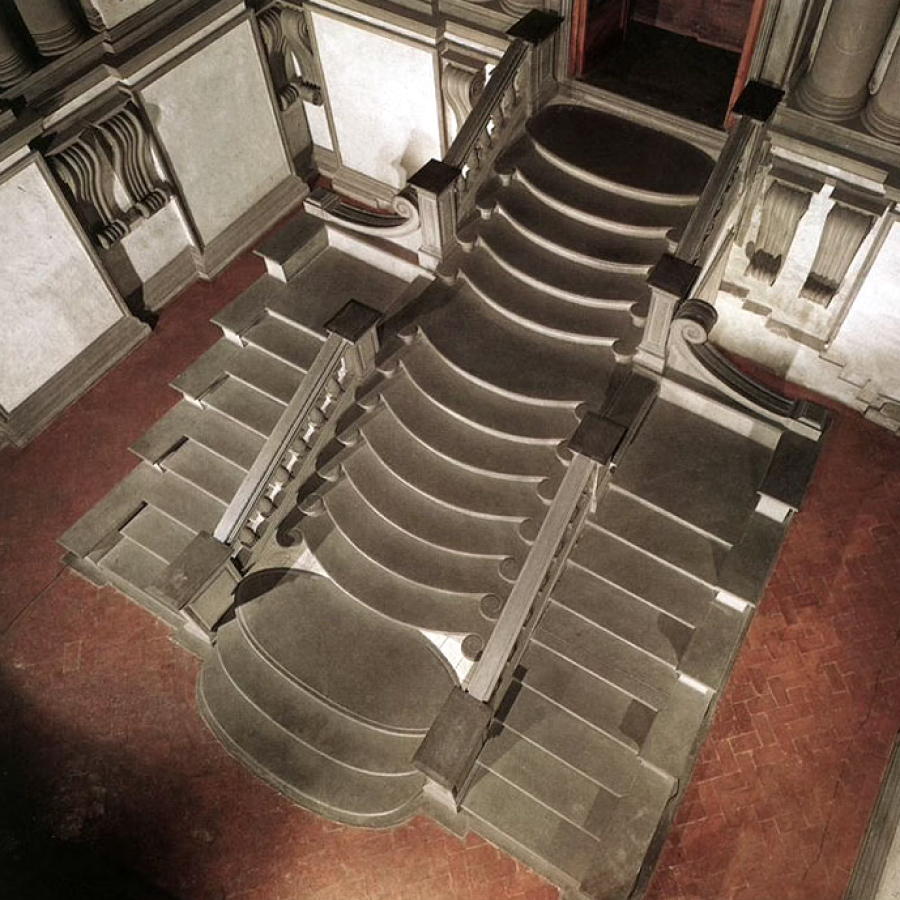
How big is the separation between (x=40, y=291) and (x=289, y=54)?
5.83 m

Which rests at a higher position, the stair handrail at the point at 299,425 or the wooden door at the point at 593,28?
the wooden door at the point at 593,28

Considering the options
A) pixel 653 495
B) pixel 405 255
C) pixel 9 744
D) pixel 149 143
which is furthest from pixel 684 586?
pixel 149 143

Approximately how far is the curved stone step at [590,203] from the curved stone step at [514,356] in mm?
1560

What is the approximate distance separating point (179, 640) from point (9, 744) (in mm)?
2221

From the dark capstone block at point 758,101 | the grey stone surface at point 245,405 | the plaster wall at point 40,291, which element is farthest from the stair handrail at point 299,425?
the dark capstone block at point 758,101

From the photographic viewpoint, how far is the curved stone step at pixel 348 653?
9.38 m

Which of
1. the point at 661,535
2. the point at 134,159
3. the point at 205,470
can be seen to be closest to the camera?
the point at 661,535

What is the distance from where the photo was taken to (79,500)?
1145cm

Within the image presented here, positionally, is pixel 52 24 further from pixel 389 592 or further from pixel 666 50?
pixel 389 592

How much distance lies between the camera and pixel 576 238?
33.5ft

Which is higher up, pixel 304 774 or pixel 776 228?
pixel 776 228

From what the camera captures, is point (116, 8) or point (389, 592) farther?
point (116, 8)

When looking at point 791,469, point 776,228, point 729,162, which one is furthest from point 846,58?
point 791,469

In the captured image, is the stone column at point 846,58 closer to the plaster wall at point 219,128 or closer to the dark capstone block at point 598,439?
the dark capstone block at point 598,439
